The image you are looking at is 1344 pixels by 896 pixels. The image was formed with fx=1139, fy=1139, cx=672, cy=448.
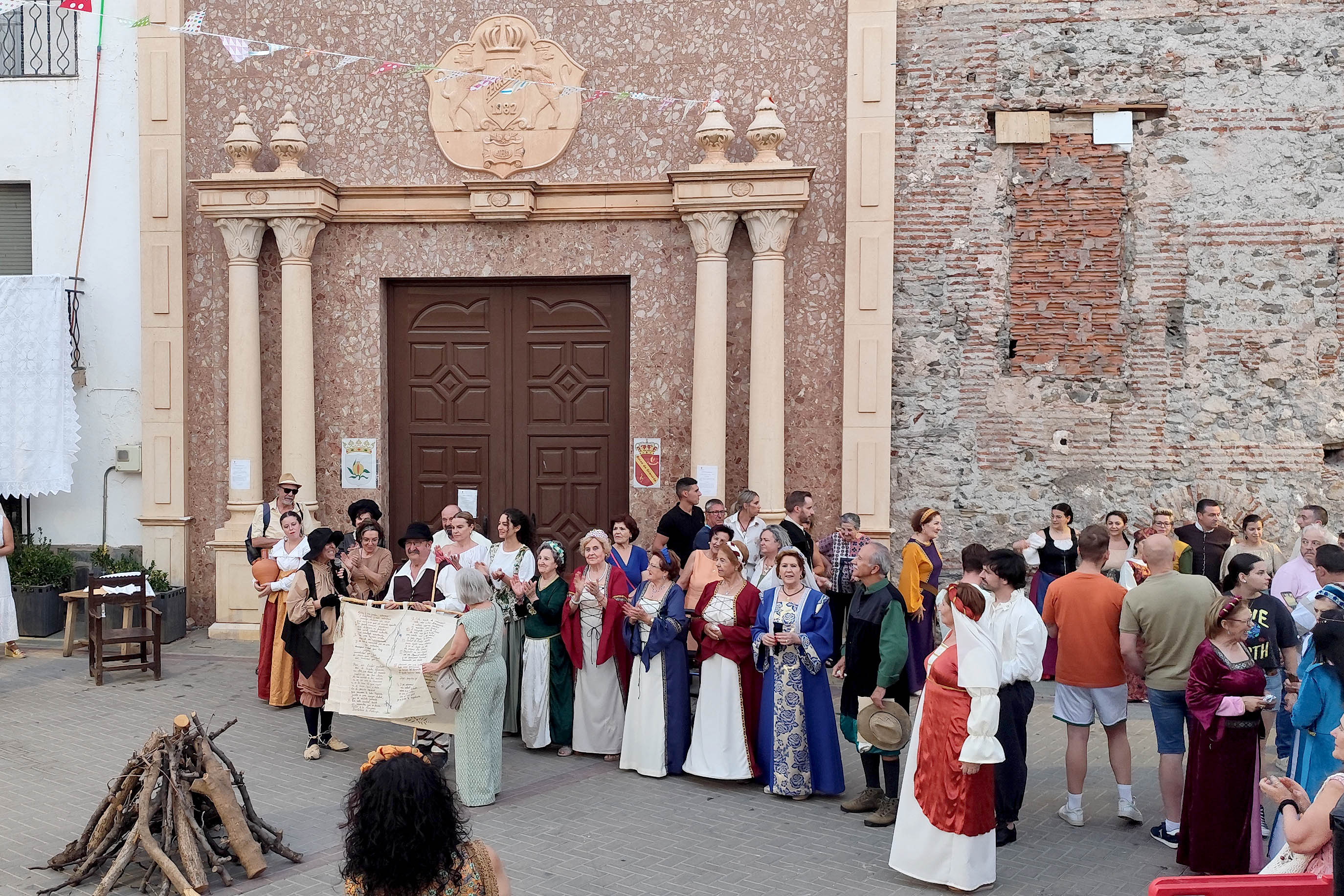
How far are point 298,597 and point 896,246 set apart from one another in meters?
6.49

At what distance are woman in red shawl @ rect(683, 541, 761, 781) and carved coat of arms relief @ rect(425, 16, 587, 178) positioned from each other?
223 inches

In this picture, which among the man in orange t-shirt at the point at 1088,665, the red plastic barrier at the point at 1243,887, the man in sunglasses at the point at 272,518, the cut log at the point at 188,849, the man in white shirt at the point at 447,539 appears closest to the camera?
the red plastic barrier at the point at 1243,887

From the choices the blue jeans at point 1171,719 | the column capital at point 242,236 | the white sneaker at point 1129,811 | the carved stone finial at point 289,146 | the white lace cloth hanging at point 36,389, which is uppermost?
the carved stone finial at point 289,146

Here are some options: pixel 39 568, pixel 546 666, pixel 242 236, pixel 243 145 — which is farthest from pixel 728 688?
pixel 39 568

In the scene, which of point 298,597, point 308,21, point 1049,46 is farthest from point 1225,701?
point 308,21

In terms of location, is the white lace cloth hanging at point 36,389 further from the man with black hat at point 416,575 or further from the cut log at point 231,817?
the cut log at point 231,817

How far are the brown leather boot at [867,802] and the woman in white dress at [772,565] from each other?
126 centimetres

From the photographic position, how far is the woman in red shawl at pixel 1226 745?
566cm

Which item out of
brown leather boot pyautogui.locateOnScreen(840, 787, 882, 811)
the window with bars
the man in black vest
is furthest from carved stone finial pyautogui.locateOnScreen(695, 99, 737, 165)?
the window with bars

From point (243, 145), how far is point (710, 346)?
197 inches

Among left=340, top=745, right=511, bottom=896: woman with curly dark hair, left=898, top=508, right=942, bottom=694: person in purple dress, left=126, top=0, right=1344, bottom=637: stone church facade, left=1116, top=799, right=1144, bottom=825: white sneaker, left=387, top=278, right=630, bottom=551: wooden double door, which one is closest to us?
left=340, top=745, right=511, bottom=896: woman with curly dark hair

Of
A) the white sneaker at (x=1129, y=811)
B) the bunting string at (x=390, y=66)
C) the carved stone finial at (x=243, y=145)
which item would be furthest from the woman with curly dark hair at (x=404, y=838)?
the carved stone finial at (x=243, y=145)

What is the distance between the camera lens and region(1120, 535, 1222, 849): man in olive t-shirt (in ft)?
20.5

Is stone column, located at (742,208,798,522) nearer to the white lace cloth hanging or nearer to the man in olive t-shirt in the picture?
the man in olive t-shirt
